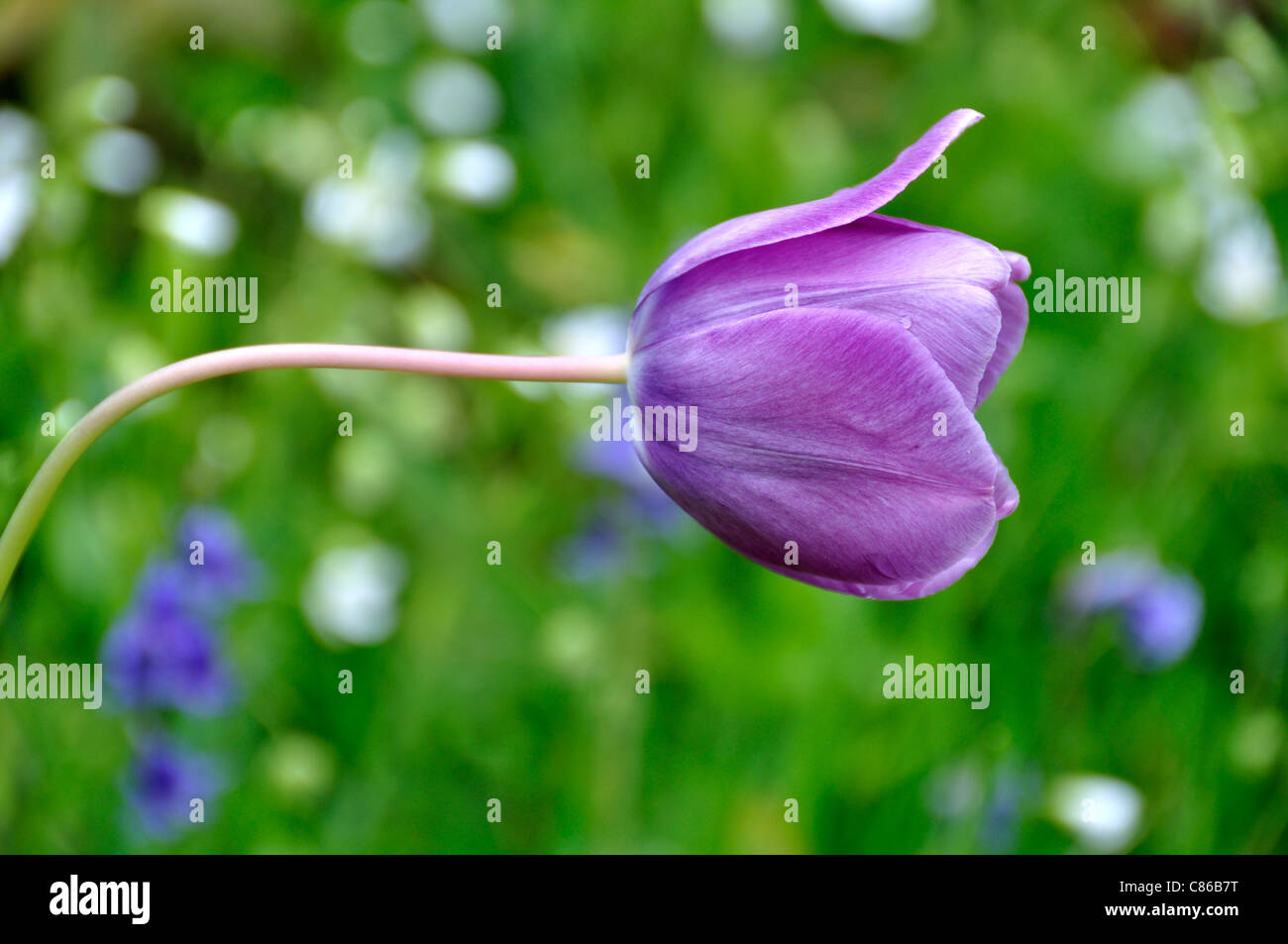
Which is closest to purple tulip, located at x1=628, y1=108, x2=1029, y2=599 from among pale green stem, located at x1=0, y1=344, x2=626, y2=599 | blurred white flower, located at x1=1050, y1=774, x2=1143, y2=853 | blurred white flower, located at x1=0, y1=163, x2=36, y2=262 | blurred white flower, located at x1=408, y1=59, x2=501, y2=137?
pale green stem, located at x1=0, y1=344, x2=626, y2=599

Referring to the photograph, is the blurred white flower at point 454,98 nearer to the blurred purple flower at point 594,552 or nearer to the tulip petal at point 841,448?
the blurred purple flower at point 594,552

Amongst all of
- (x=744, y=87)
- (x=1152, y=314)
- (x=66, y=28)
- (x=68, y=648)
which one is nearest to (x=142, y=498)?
(x=68, y=648)

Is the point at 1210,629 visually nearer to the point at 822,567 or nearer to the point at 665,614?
the point at 665,614

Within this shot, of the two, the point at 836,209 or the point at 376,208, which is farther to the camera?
the point at 376,208

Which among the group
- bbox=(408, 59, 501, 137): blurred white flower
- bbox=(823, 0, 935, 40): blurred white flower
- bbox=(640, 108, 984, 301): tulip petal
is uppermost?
bbox=(823, 0, 935, 40): blurred white flower

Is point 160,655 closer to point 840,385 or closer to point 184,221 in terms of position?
point 184,221

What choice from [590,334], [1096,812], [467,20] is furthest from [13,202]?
[467,20]

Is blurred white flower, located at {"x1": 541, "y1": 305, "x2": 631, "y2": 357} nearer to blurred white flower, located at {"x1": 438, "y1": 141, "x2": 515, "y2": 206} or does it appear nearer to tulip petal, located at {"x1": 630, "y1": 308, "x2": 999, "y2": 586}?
blurred white flower, located at {"x1": 438, "y1": 141, "x2": 515, "y2": 206}
